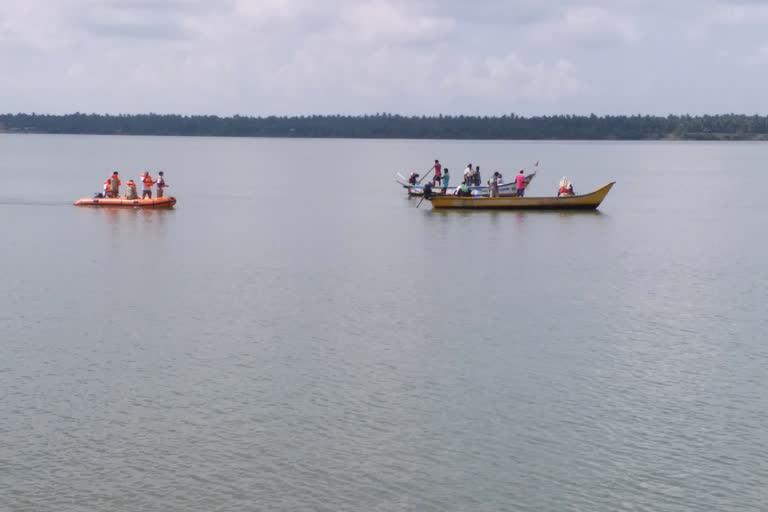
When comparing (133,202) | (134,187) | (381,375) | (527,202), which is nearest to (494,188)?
(527,202)

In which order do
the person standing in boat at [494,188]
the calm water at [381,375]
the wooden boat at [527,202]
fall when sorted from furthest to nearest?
1. the person standing in boat at [494,188]
2. the wooden boat at [527,202]
3. the calm water at [381,375]

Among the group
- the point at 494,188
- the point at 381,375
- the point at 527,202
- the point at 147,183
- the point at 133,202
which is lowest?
the point at 381,375

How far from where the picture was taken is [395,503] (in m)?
13.4

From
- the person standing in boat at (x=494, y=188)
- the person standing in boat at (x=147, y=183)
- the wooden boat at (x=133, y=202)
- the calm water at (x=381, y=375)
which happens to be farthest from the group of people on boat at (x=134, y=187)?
the person standing in boat at (x=494, y=188)

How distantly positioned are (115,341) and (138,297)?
222 inches

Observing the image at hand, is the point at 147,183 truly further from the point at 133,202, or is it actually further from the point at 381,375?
the point at 381,375

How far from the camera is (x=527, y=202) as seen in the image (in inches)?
2124

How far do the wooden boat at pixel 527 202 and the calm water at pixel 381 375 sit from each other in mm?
12451

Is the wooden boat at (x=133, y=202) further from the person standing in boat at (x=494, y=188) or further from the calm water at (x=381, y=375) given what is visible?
the person standing in boat at (x=494, y=188)

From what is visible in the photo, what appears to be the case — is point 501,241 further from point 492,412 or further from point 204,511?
point 204,511

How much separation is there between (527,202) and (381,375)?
3577 cm

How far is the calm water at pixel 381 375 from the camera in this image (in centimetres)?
1409

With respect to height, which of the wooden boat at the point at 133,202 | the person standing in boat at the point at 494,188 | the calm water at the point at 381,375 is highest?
the person standing in boat at the point at 494,188

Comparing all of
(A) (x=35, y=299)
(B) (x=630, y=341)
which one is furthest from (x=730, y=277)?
(A) (x=35, y=299)
